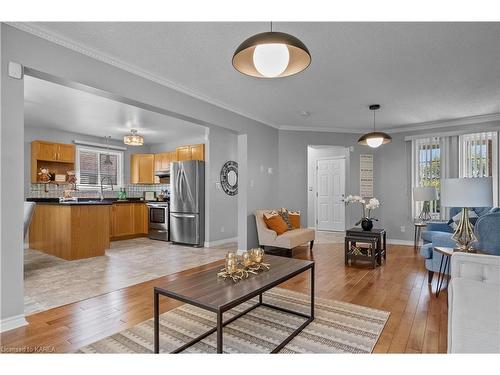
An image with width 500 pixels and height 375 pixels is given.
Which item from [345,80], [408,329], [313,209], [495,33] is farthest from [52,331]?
[313,209]

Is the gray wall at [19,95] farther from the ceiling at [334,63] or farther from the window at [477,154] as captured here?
the window at [477,154]

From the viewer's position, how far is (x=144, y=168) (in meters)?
7.54

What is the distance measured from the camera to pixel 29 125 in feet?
18.6

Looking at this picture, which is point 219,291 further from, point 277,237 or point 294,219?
point 294,219

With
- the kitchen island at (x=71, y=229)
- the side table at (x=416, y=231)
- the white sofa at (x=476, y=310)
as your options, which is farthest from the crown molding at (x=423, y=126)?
the white sofa at (x=476, y=310)

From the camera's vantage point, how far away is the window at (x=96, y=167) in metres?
6.73

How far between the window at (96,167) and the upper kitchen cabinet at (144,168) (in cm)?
39

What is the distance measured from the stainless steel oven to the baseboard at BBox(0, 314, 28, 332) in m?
4.08

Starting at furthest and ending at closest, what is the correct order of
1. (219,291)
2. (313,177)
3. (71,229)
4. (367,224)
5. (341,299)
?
(313,177) < (71,229) < (367,224) < (341,299) < (219,291)

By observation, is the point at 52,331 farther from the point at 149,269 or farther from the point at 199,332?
the point at 149,269

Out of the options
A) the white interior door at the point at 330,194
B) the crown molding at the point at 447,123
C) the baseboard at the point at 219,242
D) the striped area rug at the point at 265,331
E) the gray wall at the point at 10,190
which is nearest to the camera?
the striped area rug at the point at 265,331

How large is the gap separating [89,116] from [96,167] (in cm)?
221

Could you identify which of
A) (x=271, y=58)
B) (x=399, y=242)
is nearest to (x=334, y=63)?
(x=271, y=58)

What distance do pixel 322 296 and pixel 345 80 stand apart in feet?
8.28
